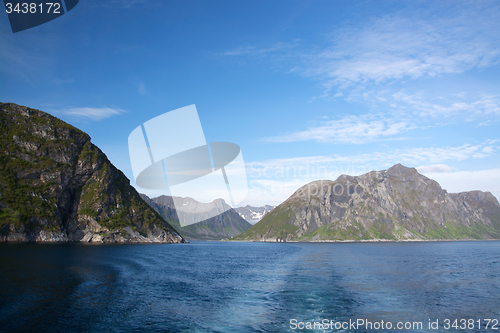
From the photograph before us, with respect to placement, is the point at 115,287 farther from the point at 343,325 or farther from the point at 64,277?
the point at 343,325

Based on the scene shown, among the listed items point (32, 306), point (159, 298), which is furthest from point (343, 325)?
point (32, 306)

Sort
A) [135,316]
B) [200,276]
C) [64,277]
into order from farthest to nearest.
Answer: [200,276], [64,277], [135,316]

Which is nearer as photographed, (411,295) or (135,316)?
(135,316)

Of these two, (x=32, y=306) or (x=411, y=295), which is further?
(x=411, y=295)

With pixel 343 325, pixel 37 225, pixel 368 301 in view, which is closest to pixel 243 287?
pixel 368 301

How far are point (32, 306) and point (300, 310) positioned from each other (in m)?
31.3

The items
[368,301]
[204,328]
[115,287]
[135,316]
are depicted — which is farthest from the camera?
[115,287]

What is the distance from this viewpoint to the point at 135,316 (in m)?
32.2

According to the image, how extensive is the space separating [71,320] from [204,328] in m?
13.8

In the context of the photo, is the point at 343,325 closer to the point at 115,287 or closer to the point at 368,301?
the point at 368,301

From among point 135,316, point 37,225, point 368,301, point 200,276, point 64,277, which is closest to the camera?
point 135,316

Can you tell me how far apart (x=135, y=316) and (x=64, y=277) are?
29233 millimetres

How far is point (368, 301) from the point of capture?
3994cm

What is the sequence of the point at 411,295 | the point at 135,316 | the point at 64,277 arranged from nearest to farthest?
the point at 135,316, the point at 411,295, the point at 64,277
